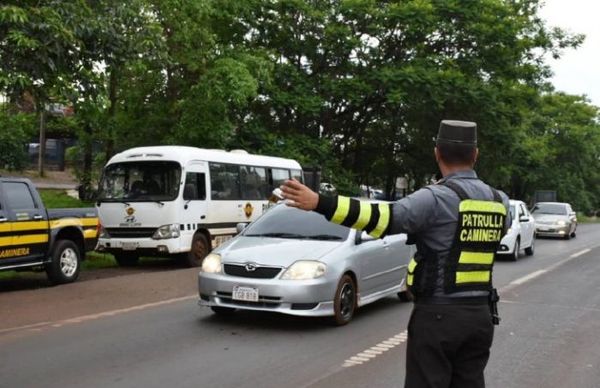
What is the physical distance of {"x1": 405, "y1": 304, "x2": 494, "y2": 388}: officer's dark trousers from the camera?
3129 mm

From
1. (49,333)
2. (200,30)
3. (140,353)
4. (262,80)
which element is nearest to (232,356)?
(140,353)

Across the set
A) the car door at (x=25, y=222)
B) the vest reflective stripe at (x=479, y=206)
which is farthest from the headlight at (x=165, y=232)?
the vest reflective stripe at (x=479, y=206)

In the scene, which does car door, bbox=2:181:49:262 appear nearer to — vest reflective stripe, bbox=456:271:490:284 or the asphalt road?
the asphalt road

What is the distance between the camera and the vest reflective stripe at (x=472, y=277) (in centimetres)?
317

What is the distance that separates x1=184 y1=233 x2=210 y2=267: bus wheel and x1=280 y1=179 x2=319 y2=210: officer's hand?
38.7 feet

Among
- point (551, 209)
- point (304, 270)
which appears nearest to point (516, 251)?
point (304, 270)

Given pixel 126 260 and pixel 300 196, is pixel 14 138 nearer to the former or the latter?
pixel 126 260

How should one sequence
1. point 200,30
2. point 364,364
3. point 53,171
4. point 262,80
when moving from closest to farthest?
1. point 364,364
2. point 200,30
3. point 262,80
4. point 53,171

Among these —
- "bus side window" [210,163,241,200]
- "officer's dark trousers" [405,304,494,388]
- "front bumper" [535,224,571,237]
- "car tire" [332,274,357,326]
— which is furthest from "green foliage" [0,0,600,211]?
"officer's dark trousers" [405,304,494,388]

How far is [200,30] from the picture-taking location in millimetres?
18031

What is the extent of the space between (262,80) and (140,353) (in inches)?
561

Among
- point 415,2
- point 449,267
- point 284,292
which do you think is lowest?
point 284,292

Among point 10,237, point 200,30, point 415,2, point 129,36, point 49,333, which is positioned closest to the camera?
point 49,333

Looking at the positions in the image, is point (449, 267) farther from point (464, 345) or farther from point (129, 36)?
point (129, 36)
